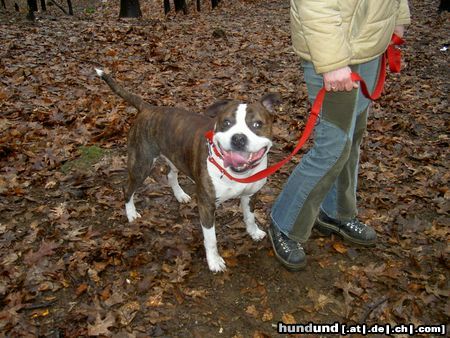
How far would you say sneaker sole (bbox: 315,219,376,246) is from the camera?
4.34 meters

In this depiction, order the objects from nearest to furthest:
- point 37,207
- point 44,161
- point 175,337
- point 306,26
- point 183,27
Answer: point 306,26 < point 175,337 < point 37,207 < point 44,161 < point 183,27

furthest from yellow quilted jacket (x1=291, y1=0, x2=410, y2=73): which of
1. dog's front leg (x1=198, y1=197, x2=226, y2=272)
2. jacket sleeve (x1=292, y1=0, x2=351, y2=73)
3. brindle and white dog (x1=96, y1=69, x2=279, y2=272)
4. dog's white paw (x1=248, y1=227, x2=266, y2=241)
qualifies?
dog's white paw (x1=248, y1=227, x2=266, y2=241)

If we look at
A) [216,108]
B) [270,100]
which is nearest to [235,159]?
[216,108]

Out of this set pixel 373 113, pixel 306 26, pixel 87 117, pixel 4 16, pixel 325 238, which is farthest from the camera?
pixel 4 16

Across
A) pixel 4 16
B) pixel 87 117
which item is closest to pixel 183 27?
pixel 4 16

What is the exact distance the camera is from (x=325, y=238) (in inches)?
177

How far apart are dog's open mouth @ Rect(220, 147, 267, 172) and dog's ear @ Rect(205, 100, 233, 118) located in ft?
1.72

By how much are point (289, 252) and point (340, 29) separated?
215 cm

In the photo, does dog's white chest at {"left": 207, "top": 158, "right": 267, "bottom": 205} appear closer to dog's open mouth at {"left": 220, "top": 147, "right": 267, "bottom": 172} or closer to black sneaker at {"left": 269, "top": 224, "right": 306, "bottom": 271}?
dog's open mouth at {"left": 220, "top": 147, "right": 267, "bottom": 172}

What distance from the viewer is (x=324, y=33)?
273 cm

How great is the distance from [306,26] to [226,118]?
42.7 inches

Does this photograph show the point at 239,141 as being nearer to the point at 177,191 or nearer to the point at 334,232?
the point at 334,232

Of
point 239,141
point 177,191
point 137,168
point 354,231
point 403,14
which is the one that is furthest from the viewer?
point 177,191

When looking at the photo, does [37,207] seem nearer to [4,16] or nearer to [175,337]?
[175,337]
